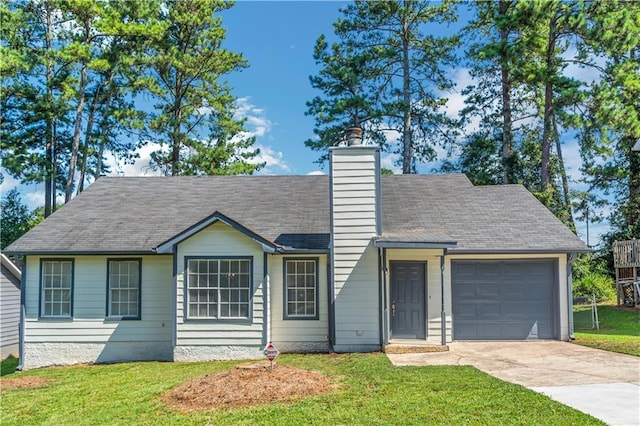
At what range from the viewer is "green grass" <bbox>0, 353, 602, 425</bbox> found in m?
5.81

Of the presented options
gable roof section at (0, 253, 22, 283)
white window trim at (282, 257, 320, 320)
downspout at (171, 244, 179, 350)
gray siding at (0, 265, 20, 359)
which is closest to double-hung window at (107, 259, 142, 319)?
downspout at (171, 244, 179, 350)

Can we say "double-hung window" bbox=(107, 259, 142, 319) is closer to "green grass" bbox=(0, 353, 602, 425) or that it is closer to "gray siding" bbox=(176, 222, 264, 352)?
"gray siding" bbox=(176, 222, 264, 352)

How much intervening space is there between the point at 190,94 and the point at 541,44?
17.7 m

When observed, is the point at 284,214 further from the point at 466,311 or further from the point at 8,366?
the point at 8,366

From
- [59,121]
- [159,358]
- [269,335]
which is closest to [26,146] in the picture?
[59,121]

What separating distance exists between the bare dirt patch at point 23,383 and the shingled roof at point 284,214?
9.89 ft

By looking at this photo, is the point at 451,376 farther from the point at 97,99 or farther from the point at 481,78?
the point at 97,99

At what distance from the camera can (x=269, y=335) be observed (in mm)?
10766

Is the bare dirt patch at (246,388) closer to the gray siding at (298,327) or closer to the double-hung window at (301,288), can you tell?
the gray siding at (298,327)

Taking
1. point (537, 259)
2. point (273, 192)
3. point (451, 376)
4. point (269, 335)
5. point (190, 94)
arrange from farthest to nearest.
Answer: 1. point (190, 94)
2. point (273, 192)
3. point (537, 259)
4. point (269, 335)
5. point (451, 376)

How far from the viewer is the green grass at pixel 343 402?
5.81m

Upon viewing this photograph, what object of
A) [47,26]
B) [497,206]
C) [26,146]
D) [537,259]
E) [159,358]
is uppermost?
[47,26]

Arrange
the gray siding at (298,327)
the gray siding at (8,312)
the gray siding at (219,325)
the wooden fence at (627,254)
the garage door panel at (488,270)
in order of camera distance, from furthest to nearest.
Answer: the wooden fence at (627,254) < the gray siding at (8,312) < the garage door panel at (488,270) < the gray siding at (298,327) < the gray siding at (219,325)

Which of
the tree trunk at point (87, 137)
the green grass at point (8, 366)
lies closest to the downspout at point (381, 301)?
the green grass at point (8, 366)
